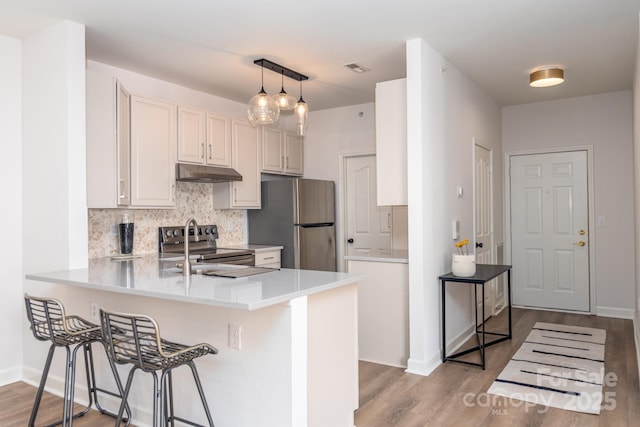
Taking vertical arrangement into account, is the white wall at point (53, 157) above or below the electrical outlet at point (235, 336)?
above

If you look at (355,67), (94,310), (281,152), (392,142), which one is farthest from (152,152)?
(392,142)

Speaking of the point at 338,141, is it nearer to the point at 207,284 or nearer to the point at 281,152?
the point at 281,152

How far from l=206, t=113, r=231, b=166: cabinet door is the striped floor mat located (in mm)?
3129

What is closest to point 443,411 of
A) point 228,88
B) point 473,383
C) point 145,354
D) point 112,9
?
point 473,383

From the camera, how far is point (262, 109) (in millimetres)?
3396

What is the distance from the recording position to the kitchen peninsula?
2.13 m

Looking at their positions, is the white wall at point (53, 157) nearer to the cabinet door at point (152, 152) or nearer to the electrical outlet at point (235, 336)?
the cabinet door at point (152, 152)

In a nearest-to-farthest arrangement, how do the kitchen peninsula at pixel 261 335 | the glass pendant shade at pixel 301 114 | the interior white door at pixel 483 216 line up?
the kitchen peninsula at pixel 261 335
the glass pendant shade at pixel 301 114
the interior white door at pixel 483 216

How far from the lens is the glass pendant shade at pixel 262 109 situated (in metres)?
3.39

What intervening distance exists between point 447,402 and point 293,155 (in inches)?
139

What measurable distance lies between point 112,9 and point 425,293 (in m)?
2.87

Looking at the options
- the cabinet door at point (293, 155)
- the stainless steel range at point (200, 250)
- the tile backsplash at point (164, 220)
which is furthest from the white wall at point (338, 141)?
the stainless steel range at point (200, 250)

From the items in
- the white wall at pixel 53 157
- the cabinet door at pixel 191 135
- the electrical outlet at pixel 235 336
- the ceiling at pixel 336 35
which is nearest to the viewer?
the electrical outlet at pixel 235 336

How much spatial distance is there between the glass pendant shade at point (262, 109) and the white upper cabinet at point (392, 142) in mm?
942
